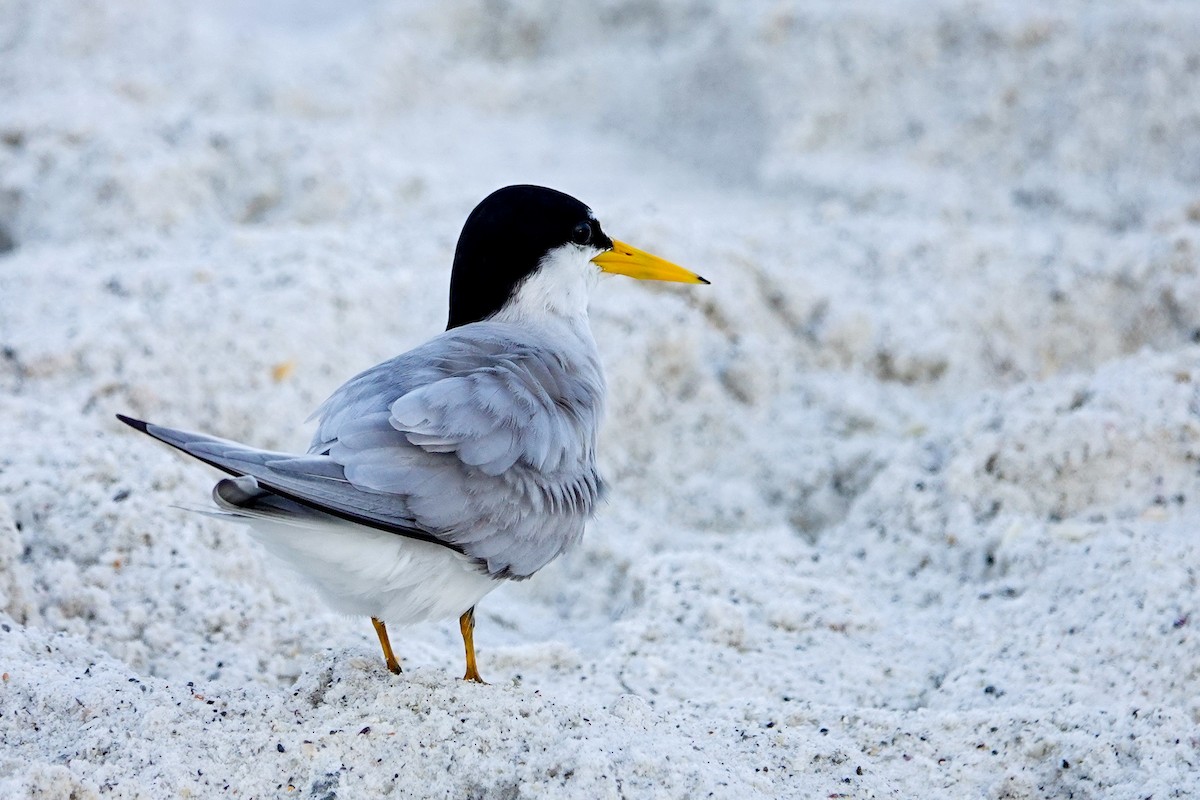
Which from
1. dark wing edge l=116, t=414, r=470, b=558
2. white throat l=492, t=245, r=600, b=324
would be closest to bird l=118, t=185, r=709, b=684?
dark wing edge l=116, t=414, r=470, b=558

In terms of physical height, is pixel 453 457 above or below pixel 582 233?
below

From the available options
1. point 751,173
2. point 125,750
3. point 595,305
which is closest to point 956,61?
point 751,173

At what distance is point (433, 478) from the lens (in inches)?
88.7

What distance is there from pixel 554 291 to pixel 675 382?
1219 millimetres

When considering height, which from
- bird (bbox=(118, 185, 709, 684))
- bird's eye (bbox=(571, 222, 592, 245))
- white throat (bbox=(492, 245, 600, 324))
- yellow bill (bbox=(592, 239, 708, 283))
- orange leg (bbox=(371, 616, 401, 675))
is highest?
bird's eye (bbox=(571, 222, 592, 245))

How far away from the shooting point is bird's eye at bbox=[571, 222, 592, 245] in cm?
309

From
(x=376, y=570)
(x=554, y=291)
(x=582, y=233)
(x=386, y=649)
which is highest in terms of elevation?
(x=582, y=233)

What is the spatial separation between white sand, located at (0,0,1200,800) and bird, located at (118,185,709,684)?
23 cm

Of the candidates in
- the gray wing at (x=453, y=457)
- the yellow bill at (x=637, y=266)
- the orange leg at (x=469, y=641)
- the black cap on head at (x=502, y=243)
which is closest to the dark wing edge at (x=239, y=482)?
the gray wing at (x=453, y=457)

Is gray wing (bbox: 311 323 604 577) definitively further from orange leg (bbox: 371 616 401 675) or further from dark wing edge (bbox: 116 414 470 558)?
orange leg (bbox: 371 616 401 675)

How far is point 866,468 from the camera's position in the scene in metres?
3.81

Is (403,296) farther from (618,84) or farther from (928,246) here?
(618,84)

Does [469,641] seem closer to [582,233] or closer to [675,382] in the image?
[582,233]

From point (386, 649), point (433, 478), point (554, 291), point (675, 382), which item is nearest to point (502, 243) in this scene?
point (554, 291)
